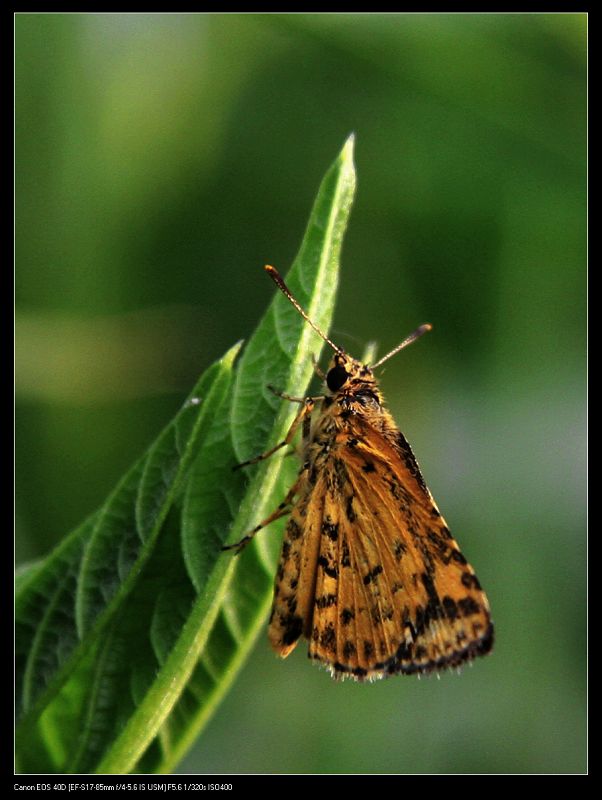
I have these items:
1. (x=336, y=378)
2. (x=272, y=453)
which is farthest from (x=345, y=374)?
(x=272, y=453)

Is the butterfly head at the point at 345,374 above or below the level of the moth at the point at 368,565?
above

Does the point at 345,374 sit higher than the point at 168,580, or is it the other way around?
the point at 345,374

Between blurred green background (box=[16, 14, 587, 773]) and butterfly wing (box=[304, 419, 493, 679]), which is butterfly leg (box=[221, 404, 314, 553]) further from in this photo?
blurred green background (box=[16, 14, 587, 773])

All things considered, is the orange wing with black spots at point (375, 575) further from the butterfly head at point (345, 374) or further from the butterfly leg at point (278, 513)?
the butterfly head at point (345, 374)

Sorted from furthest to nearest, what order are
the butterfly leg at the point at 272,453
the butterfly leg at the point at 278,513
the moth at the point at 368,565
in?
the moth at the point at 368,565 → the butterfly leg at the point at 278,513 → the butterfly leg at the point at 272,453

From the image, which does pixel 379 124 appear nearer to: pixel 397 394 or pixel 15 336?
pixel 397 394

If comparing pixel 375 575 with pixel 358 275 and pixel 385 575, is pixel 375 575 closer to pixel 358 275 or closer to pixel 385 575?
pixel 385 575

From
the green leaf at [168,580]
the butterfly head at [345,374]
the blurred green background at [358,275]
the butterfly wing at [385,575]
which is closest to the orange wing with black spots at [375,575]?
the butterfly wing at [385,575]
